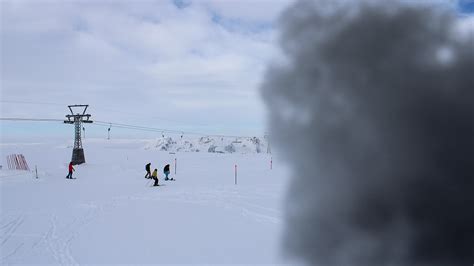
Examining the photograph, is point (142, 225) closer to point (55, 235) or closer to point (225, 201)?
point (55, 235)

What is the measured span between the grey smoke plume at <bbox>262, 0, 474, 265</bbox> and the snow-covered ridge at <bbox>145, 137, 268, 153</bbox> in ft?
293

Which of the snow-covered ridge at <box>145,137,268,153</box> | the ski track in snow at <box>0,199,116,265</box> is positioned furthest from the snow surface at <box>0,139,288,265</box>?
the snow-covered ridge at <box>145,137,268,153</box>

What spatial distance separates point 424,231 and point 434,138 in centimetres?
69

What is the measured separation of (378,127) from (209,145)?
103940 mm

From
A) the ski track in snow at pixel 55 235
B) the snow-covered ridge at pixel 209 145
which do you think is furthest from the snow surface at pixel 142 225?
the snow-covered ridge at pixel 209 145

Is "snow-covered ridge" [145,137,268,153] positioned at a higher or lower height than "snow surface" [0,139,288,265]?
higher

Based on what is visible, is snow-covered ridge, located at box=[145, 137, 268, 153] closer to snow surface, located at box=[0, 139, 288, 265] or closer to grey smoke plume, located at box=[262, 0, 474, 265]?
snow surface, located at box=[0, 139, 288, 265]

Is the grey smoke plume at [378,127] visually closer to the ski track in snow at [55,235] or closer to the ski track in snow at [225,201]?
the ski track in snow at [55,235]

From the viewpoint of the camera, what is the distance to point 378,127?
2.52 metres

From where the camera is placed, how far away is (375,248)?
2.63 m

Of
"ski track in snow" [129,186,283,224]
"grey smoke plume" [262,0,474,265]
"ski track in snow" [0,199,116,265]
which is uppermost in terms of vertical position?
"grey smoke plume" [262,0,474,265]

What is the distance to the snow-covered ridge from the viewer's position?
318ft

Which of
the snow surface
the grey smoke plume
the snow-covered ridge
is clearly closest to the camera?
the grey smoke plume

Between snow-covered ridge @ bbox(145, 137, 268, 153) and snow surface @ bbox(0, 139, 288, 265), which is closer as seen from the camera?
snow surface @ bbox(0, 139, 288, 265)
